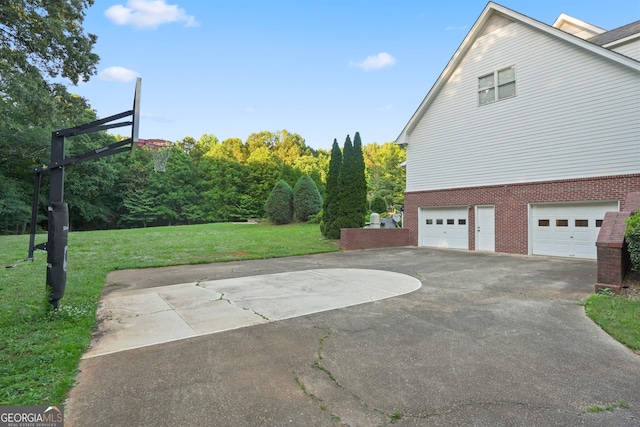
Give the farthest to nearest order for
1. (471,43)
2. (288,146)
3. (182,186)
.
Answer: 1. (288,146)
2. (182,186)
3. (471,43)

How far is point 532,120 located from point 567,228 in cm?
401

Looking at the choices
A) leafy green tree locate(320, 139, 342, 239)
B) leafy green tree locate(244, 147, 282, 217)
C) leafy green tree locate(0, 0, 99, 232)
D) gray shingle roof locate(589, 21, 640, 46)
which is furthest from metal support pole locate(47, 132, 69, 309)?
leafy green tree locate(244, 147, 282, 217)

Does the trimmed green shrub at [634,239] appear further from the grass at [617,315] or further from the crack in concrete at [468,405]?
the crack in concrete at [468,405]

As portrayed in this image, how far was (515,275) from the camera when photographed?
324 inches

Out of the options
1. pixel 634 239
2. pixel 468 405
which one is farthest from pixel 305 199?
pixel 468 405

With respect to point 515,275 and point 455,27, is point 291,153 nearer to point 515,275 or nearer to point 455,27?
point 455,27

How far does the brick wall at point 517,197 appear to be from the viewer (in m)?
10.4

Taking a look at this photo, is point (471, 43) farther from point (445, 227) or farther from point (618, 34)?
point (445, 227)

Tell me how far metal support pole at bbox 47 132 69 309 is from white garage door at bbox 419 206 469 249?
44.0 feet

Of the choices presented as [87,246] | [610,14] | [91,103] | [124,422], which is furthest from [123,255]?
[610,14]

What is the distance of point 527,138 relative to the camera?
1220 cm

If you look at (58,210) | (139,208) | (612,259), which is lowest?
(612,259)

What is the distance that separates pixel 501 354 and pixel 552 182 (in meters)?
10.4

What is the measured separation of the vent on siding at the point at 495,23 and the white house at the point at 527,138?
0.04 metres
